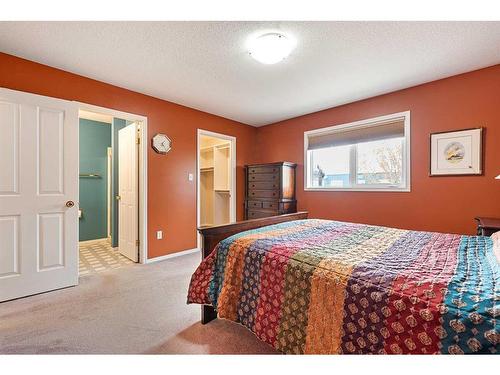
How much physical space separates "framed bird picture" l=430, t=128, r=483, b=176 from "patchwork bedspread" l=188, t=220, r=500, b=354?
1.22 metres

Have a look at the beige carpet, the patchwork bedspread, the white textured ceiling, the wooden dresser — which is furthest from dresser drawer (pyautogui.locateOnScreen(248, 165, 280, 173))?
the beige carpet

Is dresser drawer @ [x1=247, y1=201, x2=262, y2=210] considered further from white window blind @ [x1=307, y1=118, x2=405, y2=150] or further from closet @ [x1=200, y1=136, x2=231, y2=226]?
white window blind @ [x1=307, y1=118, x2=405, y2=150]

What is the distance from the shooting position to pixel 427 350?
86 cm

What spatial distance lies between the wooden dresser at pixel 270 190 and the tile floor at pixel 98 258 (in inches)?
87.0

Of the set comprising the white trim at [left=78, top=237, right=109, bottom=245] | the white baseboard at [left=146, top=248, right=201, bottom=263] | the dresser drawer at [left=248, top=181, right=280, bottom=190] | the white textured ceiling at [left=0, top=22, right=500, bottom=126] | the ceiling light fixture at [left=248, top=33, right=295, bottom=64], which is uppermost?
the white textured ceiling at [left=0, top=22, right=500, bottom=126]

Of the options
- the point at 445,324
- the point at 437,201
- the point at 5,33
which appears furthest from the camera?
the point at 437,201

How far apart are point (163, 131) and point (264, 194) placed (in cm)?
195

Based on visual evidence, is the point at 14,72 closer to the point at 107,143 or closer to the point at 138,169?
the point at 138,169

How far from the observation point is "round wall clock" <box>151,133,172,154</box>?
3376 mm

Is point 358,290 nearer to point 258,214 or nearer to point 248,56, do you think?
point 248,56

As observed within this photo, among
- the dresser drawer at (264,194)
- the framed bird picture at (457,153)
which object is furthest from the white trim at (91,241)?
the framed bird picture at (457,153)

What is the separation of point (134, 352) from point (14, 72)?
110 inches
